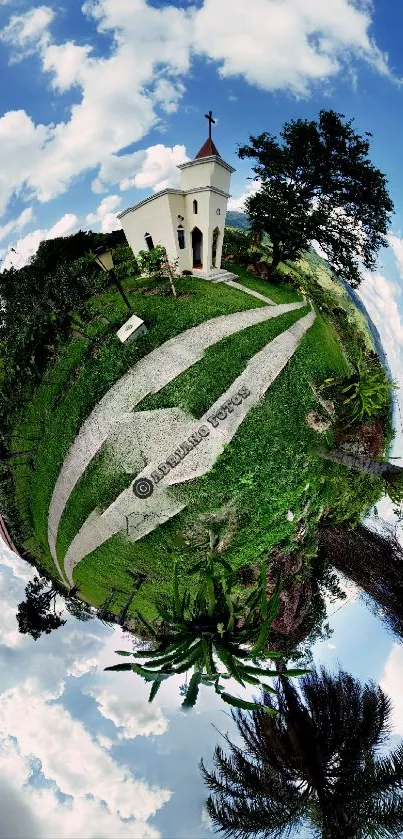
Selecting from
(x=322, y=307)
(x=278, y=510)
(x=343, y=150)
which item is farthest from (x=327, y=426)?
(x=343, y=150)

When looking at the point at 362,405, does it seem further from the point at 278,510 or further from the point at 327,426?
the point at 278,510

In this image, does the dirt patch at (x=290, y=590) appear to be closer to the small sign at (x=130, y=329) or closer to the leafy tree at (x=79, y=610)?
the leafy tree at (x=79, y=610)

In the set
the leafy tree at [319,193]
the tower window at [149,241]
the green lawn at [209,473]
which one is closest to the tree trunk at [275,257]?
the leafy tree at [319,193]

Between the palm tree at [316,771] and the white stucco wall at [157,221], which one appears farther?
the white stucco wall at [157,221]

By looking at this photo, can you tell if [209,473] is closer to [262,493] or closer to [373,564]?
[262,493]

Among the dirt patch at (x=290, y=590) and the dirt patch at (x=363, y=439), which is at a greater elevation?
the dirt patch at (x=363, y=439)

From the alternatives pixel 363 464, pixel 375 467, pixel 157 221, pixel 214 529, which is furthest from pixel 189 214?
pixel 214 529

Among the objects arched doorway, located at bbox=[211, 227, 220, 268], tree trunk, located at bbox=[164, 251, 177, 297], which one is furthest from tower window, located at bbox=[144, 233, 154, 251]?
arched doorway, located at bbox=[211, 227, 220, 268]

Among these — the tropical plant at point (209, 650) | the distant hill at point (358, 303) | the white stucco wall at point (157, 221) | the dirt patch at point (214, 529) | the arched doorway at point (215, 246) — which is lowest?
the tropical plant at point (209, 650)
